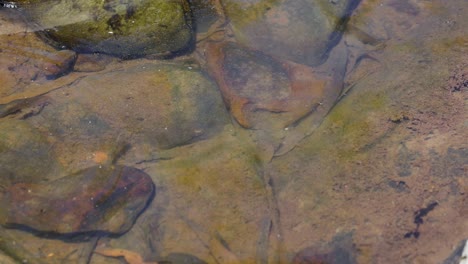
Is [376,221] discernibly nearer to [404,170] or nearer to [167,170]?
[404,170]

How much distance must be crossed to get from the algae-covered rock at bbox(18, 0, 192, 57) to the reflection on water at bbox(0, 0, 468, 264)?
0.04ft

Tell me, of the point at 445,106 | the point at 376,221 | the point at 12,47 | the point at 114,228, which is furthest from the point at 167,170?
the point at 445,106

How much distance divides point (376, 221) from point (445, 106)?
106cm

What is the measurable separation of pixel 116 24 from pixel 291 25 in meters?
1.38

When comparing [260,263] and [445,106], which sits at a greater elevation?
[445,106]

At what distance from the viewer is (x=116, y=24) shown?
12.8ft

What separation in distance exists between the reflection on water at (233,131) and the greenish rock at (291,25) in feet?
0.04

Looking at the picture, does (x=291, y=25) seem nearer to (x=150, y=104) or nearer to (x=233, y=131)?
(x=233, y=131)

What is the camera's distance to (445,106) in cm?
346

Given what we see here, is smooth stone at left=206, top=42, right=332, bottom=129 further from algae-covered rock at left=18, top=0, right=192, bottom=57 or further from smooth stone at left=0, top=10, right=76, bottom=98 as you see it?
smooth stone at left=0, top=10, right=76, bottom=98

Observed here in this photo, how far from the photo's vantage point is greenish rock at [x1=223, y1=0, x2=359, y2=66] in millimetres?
3877

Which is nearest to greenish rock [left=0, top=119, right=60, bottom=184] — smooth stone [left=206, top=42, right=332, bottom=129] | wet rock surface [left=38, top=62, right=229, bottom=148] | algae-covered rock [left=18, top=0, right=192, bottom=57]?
wet rock surface [left=38, top=62, right=229, bottom=148]

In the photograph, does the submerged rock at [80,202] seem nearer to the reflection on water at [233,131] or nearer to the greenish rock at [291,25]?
the reflection on water at [233,131]

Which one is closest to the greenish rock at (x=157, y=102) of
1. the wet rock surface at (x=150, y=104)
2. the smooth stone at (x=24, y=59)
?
the wet rock surface at (x=150, y=104)
